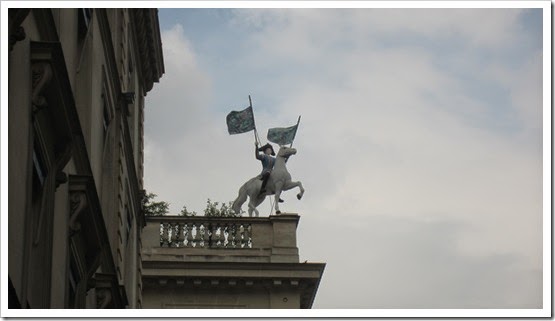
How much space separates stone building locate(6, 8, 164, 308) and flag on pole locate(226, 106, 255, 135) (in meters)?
10.6

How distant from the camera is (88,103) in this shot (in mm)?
24984

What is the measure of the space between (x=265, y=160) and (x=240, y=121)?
1.31 metres

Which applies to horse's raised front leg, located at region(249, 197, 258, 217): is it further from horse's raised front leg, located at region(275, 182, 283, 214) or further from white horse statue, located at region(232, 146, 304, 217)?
horse's raised front leg, located at region(275, 182, 283, 214)

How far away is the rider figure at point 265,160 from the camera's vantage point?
147ft

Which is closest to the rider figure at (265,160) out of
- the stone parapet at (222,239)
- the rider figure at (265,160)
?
the rider figure at (265,160)

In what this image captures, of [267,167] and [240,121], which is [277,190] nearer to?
[267,167]

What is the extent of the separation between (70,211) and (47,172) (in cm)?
170

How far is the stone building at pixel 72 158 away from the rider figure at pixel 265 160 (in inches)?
402

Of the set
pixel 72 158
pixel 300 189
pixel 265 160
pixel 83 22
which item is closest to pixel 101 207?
pixel 83 22

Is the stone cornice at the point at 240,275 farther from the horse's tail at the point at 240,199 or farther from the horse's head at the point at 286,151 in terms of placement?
the horse's head at the point at 286,151

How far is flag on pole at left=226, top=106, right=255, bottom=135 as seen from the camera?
148 ft

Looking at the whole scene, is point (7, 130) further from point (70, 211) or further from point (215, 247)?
point (215, 247)

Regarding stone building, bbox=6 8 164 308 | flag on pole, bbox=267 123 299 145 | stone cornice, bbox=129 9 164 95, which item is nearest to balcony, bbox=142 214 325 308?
flag on pole, bbox=267 123 299 145

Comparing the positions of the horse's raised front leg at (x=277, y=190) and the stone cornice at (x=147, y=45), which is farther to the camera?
the horse's raised front leg at (x=277, y=190)
